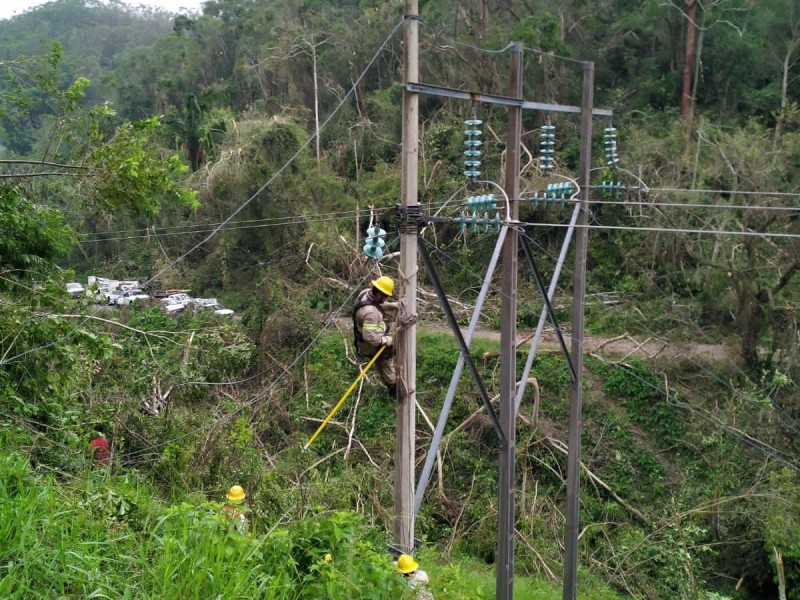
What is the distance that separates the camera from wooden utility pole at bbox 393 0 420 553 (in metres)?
5.87

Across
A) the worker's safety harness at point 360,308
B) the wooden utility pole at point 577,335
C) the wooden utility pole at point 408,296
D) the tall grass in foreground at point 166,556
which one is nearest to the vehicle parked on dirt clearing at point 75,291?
the worker's safety harness at point 360,308

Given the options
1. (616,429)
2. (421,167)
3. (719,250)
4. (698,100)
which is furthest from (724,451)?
(698,100)

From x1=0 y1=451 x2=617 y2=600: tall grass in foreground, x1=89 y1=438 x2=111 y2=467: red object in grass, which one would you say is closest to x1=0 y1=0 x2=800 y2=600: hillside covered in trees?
x1=0 y1=451 x2=617 y2=600: tall grass in foreground

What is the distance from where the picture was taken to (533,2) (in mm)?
29141

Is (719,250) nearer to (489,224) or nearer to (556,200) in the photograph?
(556,200)

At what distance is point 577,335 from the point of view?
9609 mm

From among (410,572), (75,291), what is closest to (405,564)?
(410,572)

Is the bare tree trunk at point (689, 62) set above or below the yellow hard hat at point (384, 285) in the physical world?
above

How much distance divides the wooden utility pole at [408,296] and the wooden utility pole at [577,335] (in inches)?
147

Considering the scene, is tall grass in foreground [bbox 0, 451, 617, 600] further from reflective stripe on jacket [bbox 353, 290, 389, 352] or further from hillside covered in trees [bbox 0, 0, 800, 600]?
reflective stripe on jacket [bbox 353, 290, 389, 352]

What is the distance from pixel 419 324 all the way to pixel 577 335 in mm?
A: 10993

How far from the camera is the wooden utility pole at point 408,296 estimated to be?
5.87m

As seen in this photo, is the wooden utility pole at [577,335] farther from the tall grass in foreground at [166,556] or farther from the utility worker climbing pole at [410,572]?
the tall grass in foreground at [166,556]

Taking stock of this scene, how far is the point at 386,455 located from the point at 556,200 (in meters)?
8.38
